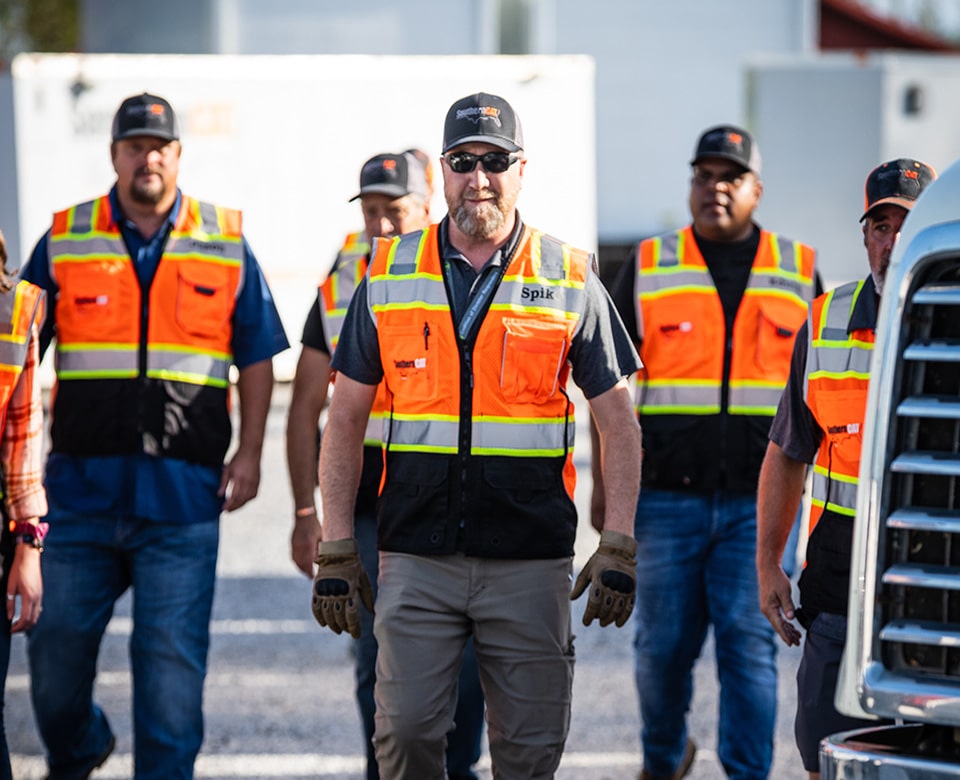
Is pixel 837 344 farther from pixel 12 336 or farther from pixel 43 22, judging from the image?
pixel 43 22

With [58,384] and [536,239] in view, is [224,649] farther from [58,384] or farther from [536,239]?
[536,239]

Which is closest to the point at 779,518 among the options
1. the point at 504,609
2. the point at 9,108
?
the point at 504,609

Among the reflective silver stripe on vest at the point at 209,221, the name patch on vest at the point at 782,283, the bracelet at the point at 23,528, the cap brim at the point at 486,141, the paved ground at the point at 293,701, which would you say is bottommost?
the paved ground at the point at 293,701

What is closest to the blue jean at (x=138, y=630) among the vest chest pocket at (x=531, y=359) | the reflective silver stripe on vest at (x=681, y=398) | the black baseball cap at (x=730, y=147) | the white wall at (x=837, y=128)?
the vest chest pocket at (x=531, y=359)

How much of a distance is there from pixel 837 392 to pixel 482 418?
0.99m

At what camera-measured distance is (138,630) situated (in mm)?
5434

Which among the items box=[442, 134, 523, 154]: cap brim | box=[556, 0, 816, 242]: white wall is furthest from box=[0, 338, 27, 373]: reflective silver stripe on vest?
box=[556, 0, 816, 242]: white wall

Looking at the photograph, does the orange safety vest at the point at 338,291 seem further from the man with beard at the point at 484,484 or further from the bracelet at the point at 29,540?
the bracelet at the point at 29,540

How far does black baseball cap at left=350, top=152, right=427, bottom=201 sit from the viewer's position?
231 inches

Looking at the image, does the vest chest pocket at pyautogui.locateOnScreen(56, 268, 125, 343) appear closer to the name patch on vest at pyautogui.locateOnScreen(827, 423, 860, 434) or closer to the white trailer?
the name patch on vest at pyautogui.locateOnScreen(827, 423, 860, 434)

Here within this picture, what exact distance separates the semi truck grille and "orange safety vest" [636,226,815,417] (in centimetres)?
265

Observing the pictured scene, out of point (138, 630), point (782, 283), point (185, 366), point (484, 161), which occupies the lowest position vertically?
point (138, 630)

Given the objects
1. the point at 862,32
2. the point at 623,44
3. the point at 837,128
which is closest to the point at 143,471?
the point at 837,128

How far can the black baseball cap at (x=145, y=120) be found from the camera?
5.58m
